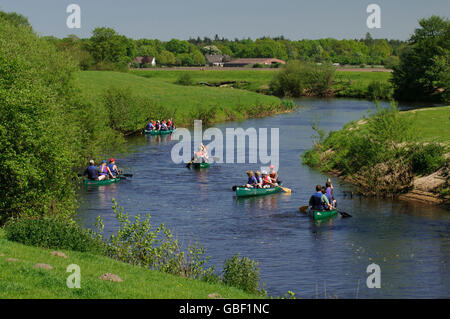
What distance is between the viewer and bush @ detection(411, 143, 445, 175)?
141 ft

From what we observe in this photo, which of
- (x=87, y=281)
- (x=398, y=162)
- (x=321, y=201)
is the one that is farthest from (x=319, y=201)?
(x=87, y=281)

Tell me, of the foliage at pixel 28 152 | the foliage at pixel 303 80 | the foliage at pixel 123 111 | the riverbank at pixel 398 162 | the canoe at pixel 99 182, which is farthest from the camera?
the foliage at pixel 303 80

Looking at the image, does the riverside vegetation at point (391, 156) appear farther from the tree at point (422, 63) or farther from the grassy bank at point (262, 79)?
the grassy bank at point (262, 79)

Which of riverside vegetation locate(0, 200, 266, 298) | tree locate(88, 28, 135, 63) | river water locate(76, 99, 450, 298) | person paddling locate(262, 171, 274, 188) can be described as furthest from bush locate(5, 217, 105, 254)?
tree locate(88, 28, 135, 63)

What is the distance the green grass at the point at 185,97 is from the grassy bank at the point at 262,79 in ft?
105

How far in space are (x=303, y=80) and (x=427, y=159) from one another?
320 ft

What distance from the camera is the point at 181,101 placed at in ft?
325

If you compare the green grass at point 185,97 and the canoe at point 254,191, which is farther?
the green grass at point 185,97

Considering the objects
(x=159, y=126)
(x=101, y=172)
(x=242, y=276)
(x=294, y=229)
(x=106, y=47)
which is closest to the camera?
(x=242, y=276)

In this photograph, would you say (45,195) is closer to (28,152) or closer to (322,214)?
(28,152)

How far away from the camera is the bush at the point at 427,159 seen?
4297 cm

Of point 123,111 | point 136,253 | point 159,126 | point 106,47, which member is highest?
point 106,47

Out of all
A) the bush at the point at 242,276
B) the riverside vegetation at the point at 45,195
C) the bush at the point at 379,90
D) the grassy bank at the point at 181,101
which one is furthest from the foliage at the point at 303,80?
the bush at the point at 242,276

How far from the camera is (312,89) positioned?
141 m
